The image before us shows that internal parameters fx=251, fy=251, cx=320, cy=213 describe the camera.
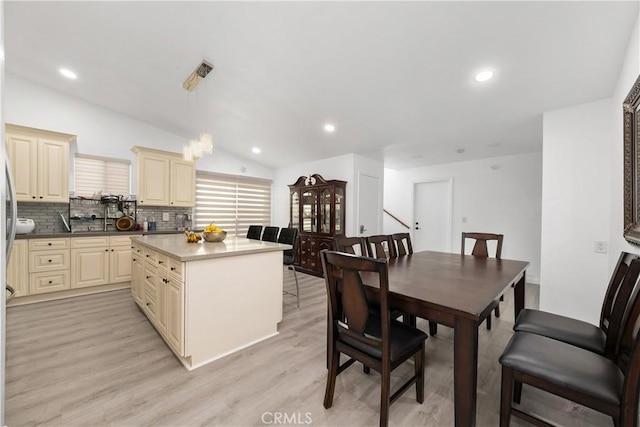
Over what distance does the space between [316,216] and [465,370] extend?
381 cm

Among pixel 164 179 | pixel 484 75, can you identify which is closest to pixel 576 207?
pixel 484 75

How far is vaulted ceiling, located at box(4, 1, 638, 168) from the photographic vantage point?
188cm

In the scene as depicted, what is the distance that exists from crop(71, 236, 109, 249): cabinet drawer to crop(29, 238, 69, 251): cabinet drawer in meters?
0.08

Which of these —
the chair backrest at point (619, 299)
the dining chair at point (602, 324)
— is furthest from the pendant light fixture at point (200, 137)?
→ the chair backrest at point (619, 299)

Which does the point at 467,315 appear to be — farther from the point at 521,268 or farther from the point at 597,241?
the point at 597,241

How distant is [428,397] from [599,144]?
119 inches

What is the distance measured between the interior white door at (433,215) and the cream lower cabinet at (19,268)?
6.63 metres

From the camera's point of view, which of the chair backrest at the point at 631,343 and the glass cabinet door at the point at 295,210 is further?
the glass cabinet door at the point at 295,210

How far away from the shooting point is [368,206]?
4.99 meters

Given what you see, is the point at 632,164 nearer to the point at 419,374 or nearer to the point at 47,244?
the point at 419,374

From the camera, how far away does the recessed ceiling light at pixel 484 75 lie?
92.0 inches

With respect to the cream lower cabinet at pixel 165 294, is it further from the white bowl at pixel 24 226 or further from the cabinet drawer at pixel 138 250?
the white bowl at pixel 24 226

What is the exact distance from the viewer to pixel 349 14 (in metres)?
1.91

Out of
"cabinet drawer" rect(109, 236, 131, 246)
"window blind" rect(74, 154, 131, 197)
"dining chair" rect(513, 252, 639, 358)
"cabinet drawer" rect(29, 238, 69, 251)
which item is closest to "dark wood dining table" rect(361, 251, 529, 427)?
"dining chair" rect(513, 252, 639, 358)
